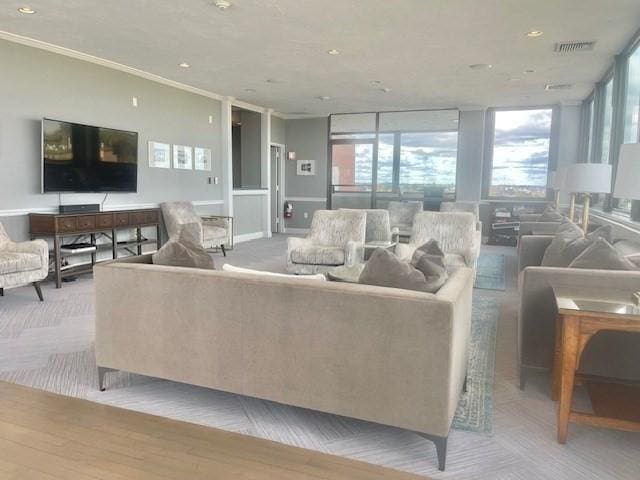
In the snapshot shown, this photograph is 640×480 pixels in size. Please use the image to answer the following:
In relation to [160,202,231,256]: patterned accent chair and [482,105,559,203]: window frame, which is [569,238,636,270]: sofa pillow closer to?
[160,202,231,256]: patterned accent chair

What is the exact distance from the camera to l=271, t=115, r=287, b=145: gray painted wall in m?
10.5

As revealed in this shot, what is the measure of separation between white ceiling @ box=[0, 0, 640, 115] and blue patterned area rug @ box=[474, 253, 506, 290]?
2687 millimetres

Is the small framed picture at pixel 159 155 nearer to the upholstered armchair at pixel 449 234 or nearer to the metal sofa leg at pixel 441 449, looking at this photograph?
the upholstered armchair at pixel 449 234

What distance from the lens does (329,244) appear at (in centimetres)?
560

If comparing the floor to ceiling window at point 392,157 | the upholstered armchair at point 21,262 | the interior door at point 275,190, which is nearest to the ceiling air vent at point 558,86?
the floor to ceiling window at point 392,157

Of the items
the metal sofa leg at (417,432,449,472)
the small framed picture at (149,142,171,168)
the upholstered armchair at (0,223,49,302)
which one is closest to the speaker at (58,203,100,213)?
the upholstered armchair at (0,223,49,302)

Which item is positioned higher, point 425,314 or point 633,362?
point 425,314

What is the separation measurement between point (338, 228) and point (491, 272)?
7.13 feet

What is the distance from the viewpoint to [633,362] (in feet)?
7.69

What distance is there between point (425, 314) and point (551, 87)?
697 centimetres

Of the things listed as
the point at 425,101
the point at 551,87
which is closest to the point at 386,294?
the point at 551,87

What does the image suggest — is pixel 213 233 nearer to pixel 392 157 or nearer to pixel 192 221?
pixel 192 221

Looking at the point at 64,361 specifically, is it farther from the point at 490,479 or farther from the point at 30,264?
the point at 490,479

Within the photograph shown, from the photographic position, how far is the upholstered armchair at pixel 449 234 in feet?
16.1
